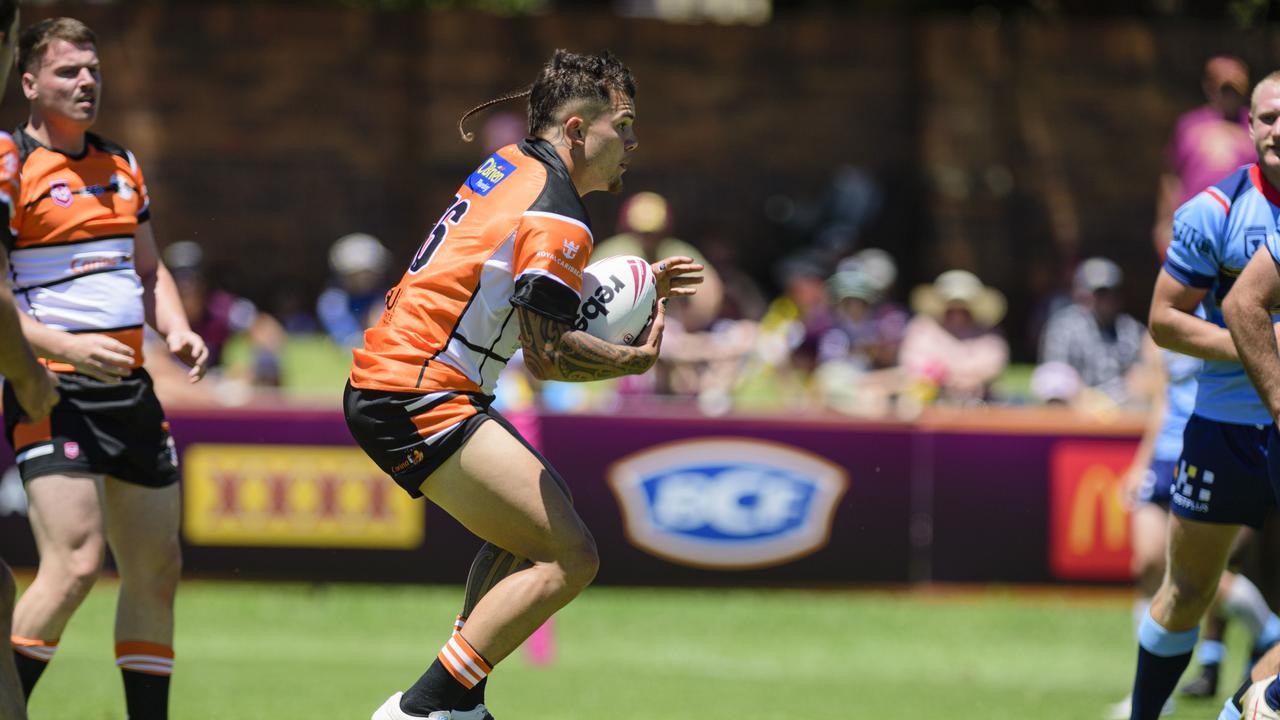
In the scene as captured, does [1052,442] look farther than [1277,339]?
Yes

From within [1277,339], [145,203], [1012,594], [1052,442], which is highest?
[145,203]

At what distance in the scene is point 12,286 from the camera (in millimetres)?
5453

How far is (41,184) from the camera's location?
5426mm

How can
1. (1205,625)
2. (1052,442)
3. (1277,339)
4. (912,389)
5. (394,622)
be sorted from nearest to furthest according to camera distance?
(1277,339) < (1205,625) < (394,622) < (1052,442) < (912,389)

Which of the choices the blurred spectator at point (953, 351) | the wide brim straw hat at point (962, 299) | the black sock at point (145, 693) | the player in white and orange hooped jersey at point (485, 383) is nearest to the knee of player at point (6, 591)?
the black sock at point (145, 693)

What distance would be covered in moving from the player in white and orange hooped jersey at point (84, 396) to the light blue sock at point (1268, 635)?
5289 millimetres

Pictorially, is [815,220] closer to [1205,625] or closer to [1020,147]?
[1020,147]

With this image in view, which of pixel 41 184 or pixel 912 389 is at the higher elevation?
pixel 41 184

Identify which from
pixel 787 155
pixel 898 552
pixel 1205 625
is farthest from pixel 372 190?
pixel 1205 625

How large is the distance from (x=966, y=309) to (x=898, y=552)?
2.41 metres

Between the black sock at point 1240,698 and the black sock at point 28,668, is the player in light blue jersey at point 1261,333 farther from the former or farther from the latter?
the black sock at point 28,668

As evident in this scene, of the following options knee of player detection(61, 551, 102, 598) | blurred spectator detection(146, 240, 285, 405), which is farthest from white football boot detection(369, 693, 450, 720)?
blurred spectator detection(146, 240, 285, 405)

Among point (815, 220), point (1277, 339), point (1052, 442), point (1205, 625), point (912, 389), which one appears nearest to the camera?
point (1277, 339)

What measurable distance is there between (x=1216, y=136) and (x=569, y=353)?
18.1 feet
